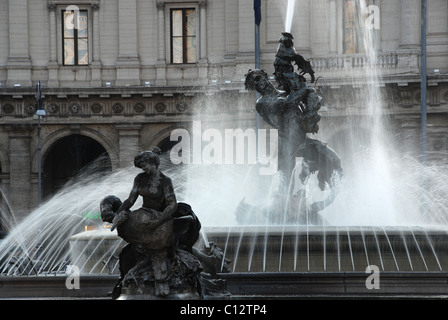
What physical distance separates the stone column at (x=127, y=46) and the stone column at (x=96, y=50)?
2.85 ft

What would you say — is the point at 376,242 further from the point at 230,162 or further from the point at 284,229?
the point at 230,162

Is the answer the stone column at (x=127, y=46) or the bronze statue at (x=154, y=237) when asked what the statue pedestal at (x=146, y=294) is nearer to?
the bronze statue at (x=154, y=237)

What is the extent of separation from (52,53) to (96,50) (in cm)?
189

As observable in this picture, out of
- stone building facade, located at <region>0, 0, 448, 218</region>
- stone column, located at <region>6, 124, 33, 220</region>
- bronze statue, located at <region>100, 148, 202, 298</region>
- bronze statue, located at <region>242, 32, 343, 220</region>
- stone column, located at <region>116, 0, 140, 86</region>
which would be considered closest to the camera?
bronze statue, located at <region>100, 148, 202, 298</region>

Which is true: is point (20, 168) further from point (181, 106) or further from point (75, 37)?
point (181, 106)

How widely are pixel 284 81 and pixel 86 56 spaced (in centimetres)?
3016

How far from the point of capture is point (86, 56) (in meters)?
47.4

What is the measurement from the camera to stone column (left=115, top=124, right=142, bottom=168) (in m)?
45.8

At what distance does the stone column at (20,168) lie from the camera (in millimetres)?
45875

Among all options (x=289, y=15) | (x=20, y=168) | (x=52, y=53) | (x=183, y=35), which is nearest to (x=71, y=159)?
(x=20, y=168)

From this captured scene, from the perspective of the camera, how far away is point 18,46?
155ft

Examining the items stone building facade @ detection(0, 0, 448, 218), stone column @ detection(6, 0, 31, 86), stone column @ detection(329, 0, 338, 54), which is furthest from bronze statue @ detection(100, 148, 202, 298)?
stone column @ detection(6, 0, 31, 86)

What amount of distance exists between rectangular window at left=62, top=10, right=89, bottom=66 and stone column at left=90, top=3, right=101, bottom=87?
43cm

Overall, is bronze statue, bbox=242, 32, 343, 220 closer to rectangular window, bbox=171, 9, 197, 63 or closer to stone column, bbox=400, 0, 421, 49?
stone column, bbox=400, 0, 421, 49
